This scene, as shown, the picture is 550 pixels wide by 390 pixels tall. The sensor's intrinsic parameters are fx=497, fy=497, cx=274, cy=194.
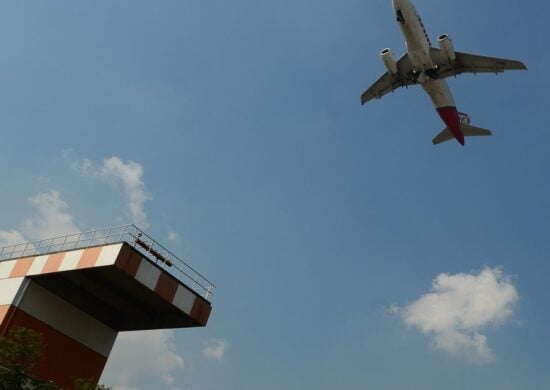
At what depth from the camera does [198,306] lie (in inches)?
1391

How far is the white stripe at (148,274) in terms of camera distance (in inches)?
1247

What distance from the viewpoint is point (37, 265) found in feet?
105

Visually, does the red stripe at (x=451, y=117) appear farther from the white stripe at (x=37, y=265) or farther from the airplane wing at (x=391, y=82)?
the white stripe at (x=37, y=265)

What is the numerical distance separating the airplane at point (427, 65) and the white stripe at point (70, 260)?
2809 cm

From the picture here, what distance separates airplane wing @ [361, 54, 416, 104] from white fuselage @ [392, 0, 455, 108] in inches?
64.5

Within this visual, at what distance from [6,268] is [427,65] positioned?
34.8 m

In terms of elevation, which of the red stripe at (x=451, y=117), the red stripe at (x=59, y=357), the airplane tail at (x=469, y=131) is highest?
the airplane tail at (x=469, y=131)

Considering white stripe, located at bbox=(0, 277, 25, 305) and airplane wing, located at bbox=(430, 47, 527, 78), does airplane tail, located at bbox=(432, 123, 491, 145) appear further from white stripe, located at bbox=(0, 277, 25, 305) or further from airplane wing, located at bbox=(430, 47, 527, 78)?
white stripe, located at bbox=(0, 277, 25, 305)

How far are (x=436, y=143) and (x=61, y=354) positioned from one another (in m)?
41.0

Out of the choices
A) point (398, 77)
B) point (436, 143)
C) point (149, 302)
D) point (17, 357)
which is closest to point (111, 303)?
point (149, 302)

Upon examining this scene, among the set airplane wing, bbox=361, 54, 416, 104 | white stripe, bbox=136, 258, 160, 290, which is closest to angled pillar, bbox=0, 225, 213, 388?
white stripe, bbox=136, 258, 160, 290

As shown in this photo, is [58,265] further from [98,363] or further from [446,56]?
[446,56]

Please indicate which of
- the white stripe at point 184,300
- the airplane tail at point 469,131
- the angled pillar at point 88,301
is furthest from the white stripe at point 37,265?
the airplane tail at point 469,131

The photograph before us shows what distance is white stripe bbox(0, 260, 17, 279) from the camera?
32781 mm
